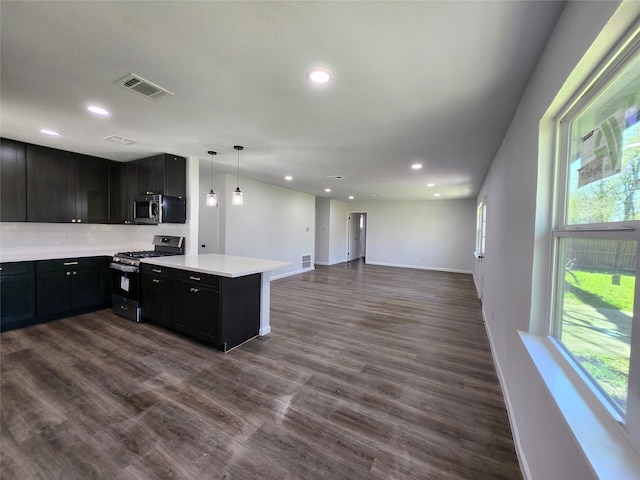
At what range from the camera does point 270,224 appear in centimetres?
684

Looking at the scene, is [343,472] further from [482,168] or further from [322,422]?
[482,168]

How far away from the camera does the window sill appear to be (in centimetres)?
78

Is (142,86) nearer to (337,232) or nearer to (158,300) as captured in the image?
(158,300)

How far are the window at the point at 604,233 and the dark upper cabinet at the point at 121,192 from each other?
545 cm

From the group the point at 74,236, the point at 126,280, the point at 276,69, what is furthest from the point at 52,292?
the point at 276,69

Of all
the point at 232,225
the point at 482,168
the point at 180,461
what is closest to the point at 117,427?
the point at 180,461

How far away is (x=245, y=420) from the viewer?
6.51 ft

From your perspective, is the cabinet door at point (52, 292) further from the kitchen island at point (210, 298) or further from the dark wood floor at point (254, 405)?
the kitchen island at point (210, 298)

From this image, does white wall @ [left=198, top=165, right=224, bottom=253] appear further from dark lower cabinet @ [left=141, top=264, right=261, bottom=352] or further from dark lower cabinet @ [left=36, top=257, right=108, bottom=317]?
dark lower cabinet @ [left=141, top=264, right=261, bottom=352]

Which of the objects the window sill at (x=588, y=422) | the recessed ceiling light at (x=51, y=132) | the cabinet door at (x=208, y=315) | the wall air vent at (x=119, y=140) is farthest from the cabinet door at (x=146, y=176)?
the window sill at (x=588, y=422)

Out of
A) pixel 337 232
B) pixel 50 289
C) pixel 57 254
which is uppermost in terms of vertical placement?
pixel 337 232

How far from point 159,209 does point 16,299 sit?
207 cm

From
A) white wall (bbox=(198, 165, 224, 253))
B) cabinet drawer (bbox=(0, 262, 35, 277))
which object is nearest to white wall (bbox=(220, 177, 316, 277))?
white wall (bbox=(198, 165, 224, 253))

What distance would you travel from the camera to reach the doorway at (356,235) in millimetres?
11156
